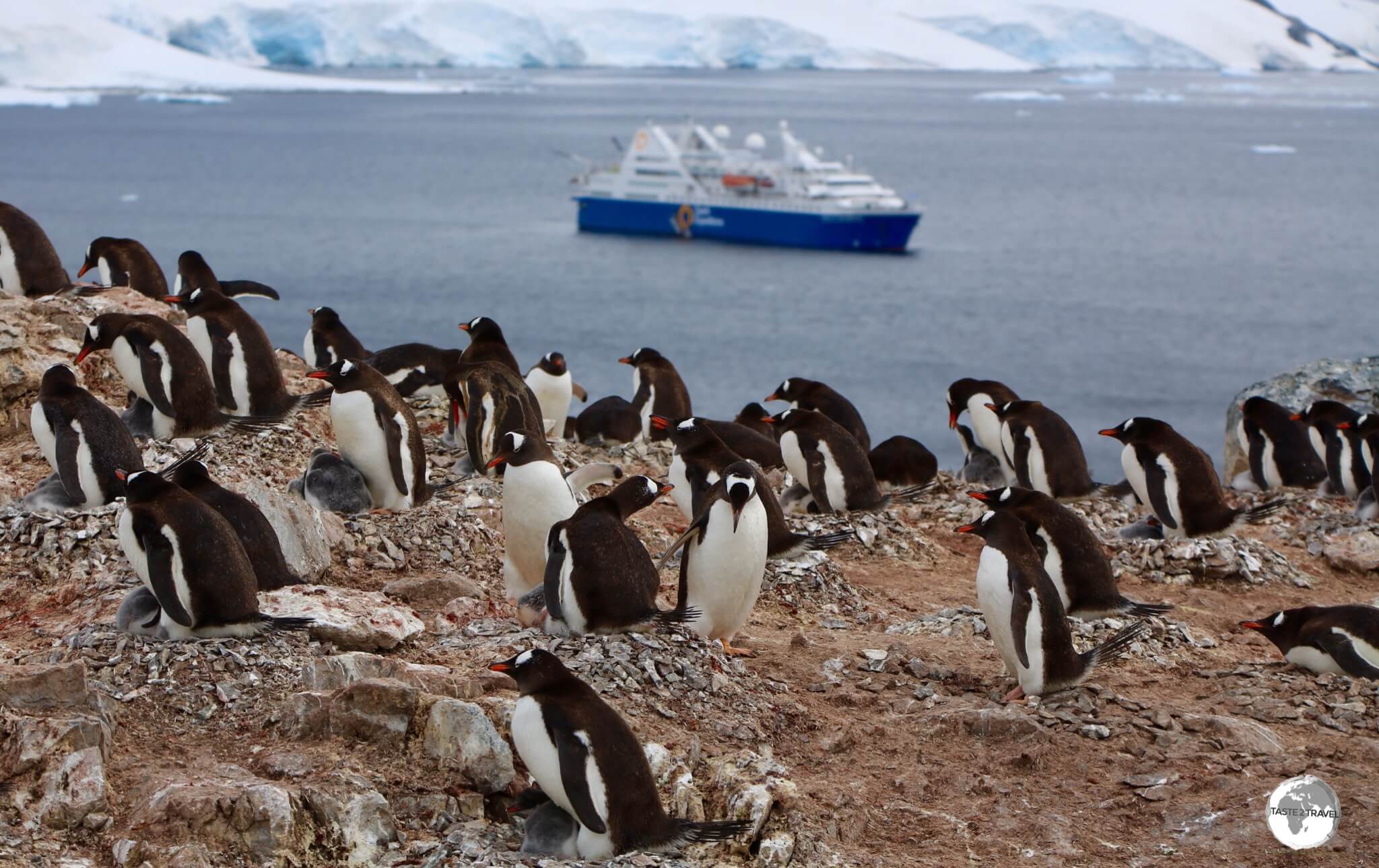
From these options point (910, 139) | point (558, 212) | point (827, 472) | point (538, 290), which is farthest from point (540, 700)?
point (910, 139)

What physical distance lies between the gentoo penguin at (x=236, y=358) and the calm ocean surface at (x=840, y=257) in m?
20.5

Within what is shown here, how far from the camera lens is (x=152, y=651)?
5.83 meters

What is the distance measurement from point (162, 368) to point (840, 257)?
52345 millimetres

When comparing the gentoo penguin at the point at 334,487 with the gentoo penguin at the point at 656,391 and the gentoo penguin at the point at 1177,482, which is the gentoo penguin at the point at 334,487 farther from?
the gentoo penguin at the point at 1177,482

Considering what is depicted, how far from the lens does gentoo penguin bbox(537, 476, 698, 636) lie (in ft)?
20.1

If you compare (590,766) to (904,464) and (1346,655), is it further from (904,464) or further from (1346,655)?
(904,464)

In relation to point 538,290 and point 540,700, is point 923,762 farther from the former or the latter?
point 538,290

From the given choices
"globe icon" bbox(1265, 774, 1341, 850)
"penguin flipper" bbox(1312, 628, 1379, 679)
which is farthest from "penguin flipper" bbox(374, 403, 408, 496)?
"globe icon" bbox(1265, 774, 1341, 850)

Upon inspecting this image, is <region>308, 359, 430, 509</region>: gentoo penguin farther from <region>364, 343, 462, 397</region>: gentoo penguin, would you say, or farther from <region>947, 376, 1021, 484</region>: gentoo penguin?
<region>947, 376, 1021, 484</region>: gentoo penguin

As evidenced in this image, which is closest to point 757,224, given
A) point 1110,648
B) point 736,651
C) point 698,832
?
point 736,651

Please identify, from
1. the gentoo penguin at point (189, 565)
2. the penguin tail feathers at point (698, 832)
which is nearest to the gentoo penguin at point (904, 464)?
the gentoo penguin at point (189, 565)

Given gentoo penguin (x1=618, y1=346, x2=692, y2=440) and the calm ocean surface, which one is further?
the calm ocean surface

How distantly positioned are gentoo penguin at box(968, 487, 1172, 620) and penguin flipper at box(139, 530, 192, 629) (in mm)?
3625

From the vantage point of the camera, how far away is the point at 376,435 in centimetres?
855
